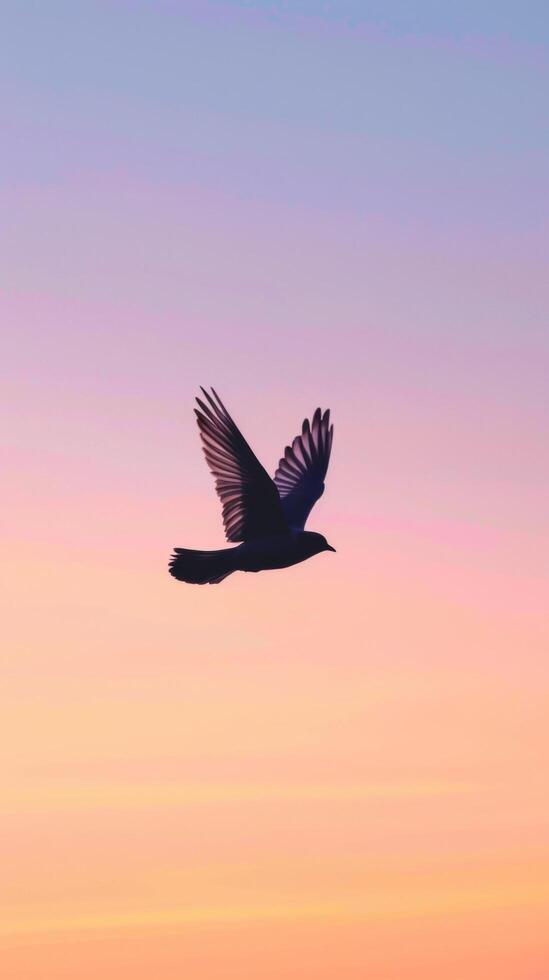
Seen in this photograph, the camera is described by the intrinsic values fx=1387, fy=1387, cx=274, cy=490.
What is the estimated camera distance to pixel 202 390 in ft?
78.4

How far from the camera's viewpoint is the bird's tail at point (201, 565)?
24.9 metres

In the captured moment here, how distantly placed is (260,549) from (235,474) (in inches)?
62.5

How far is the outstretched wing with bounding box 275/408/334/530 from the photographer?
1203 inches

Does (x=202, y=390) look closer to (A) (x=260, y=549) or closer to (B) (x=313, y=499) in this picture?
(A) (x=260, y=549)

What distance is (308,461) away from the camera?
31.1 metres

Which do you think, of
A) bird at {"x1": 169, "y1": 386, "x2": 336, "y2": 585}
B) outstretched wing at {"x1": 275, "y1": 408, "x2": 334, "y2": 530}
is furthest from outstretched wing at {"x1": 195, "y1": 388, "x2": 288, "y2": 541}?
outstretched wing at {"x1": 275, "y1": 408, "x2": 334, "y2": 530}

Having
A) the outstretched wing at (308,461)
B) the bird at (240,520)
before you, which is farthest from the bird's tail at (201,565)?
the outstretched wing at (308,461)

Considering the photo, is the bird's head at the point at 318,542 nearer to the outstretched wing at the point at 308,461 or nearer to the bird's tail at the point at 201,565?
the bird's tail at the point at 201,565

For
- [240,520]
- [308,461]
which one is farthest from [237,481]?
[308,461]

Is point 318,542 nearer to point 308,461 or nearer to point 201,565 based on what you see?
point 201,565

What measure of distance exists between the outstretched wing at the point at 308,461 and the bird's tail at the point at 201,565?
202 inches

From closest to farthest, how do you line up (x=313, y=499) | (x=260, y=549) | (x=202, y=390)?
(x=202, y=390), (x=260, y=549), (x=313, y=499)

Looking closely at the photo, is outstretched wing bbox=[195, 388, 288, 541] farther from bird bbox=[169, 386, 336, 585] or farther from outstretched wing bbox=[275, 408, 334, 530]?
outstretched wing bbox=[275, 408, 334, 530]

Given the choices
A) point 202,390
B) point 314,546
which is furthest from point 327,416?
point 202,390
